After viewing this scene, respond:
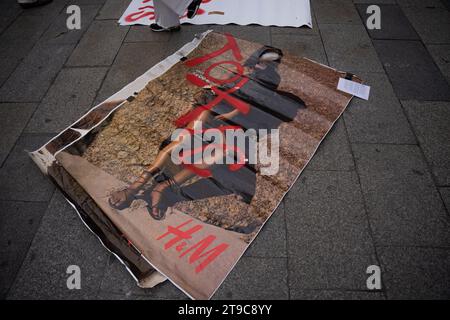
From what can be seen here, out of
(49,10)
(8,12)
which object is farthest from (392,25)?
(8,12)

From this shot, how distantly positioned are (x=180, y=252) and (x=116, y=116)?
1.15 meters

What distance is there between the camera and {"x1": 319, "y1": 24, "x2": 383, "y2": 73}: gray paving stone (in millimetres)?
2477

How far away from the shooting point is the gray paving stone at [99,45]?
263 centimetres

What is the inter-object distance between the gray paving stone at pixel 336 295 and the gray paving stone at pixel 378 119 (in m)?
1.02

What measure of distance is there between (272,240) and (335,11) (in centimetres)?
271

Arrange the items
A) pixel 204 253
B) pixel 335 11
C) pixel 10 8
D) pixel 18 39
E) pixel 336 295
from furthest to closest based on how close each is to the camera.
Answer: pixel 10 8, pixel 335 11, pixel 18 39, pixel 204 253, pixel 336 295

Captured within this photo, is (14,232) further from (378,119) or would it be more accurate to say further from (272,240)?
(378,119)

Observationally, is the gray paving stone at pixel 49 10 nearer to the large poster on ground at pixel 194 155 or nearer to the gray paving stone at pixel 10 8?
the gray paving stone at pixel 10 8

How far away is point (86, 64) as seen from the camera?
8.56 ft

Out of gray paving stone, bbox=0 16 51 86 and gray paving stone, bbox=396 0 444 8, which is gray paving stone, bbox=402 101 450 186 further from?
gray paving stone, bbox=0 16 51 86

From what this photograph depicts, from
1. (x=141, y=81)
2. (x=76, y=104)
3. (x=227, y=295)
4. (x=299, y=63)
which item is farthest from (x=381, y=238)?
(x=76, y=104)

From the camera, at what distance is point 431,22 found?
2.87 m

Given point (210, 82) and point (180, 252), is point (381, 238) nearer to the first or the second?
point (180, 252)

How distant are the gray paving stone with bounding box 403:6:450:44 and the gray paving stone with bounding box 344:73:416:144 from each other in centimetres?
93
